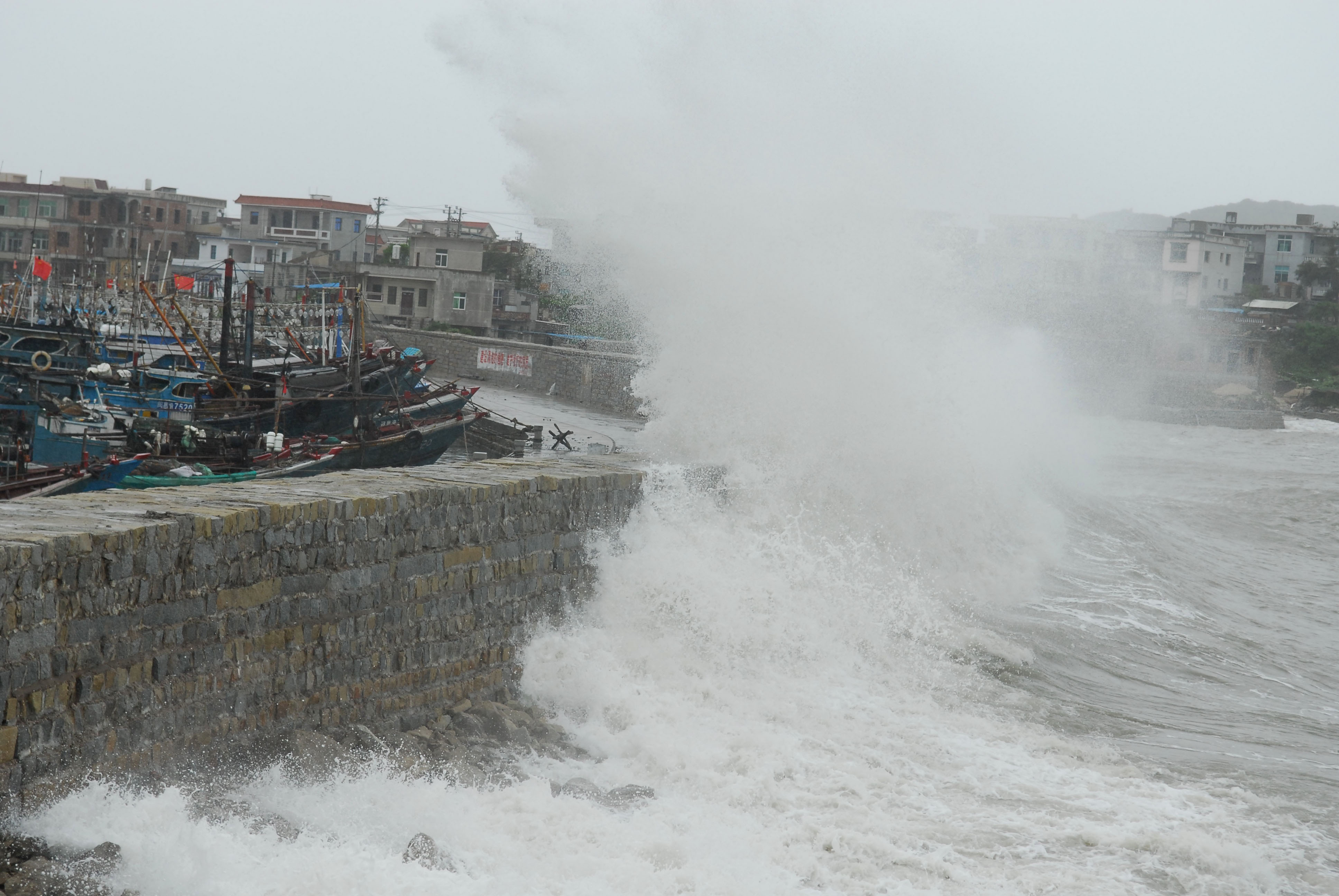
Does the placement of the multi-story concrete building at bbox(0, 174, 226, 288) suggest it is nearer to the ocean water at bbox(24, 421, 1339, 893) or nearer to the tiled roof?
the tiled roof

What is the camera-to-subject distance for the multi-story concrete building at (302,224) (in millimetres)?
61531

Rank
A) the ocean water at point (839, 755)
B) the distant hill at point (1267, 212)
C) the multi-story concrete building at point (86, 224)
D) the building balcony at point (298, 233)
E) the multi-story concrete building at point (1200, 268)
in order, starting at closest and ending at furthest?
the ocean water at point (839, 755), the multi-story concrete building at point (86, 224), the building balcony at point (298, 233), the multi-story concrete building at point (1200, 268), the distant hill at point (1267, 212)

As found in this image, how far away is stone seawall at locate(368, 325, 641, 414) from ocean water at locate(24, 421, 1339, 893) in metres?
15.3

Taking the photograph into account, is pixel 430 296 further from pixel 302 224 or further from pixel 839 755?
pixel 839 755

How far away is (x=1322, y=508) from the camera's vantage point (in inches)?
991

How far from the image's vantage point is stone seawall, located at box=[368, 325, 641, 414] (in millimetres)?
31031

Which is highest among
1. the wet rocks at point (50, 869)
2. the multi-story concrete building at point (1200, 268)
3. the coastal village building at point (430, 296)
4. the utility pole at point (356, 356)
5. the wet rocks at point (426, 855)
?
the multi-story concrete building at point (1200, 268)

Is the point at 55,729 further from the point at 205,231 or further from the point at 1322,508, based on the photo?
the point at 205,231

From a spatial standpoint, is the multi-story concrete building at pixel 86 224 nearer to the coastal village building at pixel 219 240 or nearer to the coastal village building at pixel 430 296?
the coastal village building at pixel 219 240

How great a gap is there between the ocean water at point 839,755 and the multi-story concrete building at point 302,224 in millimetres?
52407

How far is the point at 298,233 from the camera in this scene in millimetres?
62750

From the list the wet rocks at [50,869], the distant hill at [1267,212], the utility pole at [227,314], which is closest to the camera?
the wet rocks at [50,869]

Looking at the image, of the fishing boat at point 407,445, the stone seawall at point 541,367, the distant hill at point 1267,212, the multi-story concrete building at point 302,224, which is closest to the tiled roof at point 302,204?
the multi-story concrete building at point 302,224

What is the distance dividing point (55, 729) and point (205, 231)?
62936mm
